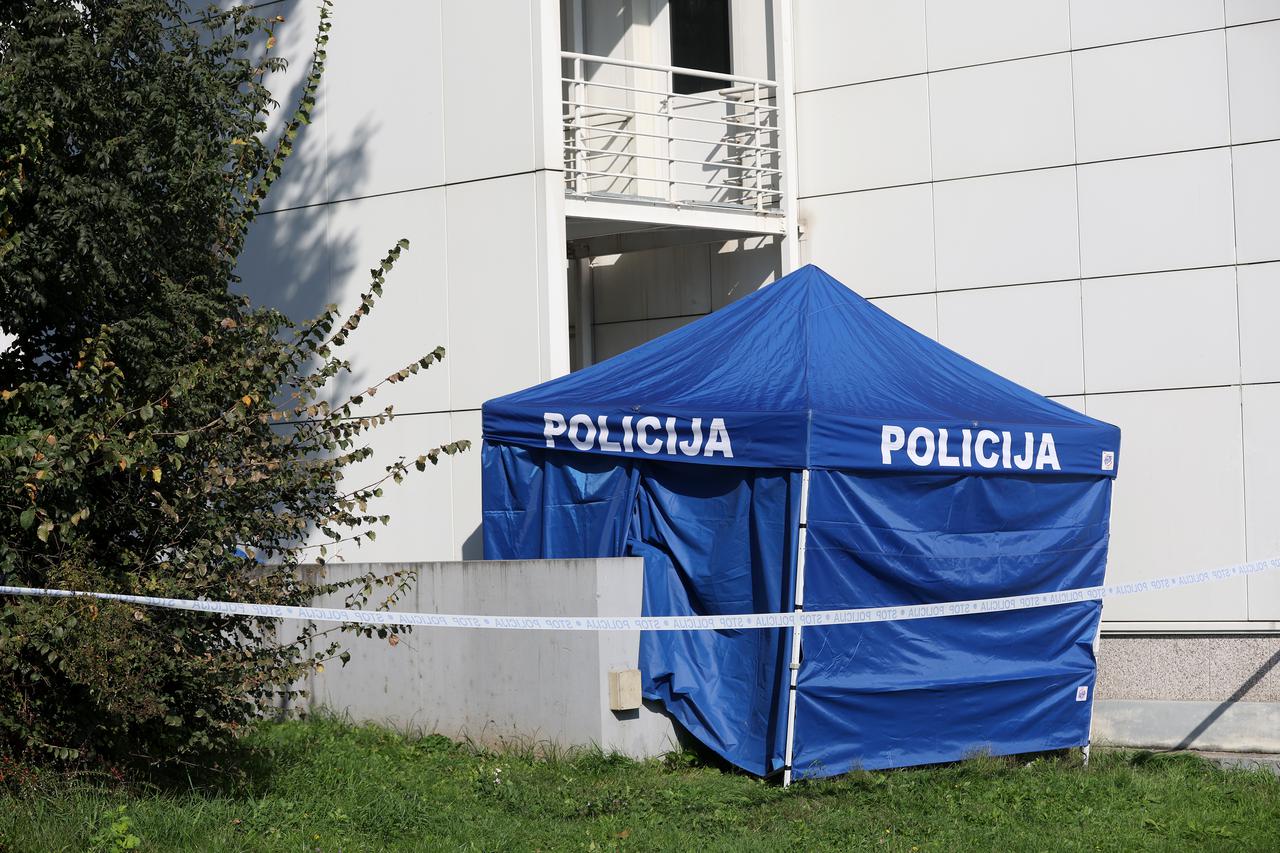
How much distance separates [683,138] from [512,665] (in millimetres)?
5590

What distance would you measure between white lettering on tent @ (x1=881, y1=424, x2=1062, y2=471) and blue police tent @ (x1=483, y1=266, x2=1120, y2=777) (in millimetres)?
15

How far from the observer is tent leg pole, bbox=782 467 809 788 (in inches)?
365

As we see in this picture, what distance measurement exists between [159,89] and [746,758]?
213 inches

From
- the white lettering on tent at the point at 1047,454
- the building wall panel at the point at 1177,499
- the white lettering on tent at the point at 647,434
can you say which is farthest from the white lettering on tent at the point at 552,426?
the building wall panel at the point at 1177,499

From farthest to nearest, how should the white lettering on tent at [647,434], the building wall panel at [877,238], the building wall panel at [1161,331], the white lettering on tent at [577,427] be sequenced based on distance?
the building wall panel at [877,238], the building wall panel at [1161,331], the white lettering on tent at [577,427], the white lettering on tent at [647,434]

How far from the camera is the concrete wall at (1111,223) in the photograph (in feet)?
38.9

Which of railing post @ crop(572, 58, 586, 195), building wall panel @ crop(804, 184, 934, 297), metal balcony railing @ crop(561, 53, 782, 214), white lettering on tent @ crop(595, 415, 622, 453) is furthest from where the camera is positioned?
metal balcony railing @ crop(561, 53, 782, 214)

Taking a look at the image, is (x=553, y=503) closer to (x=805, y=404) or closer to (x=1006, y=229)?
(x=805, y=404)

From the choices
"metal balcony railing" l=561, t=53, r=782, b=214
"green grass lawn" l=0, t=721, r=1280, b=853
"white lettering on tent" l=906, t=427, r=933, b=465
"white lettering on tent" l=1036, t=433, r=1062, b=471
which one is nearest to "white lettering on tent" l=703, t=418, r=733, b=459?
"white lettering on tent" l=906, t=427, r=933, b=465

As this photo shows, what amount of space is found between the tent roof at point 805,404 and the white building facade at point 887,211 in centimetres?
→ 164

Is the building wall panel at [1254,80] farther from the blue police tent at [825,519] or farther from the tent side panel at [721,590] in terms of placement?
the tent side panel at [721,590]

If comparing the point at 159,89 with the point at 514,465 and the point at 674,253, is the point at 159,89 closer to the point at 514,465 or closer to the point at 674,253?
the point at 514,465

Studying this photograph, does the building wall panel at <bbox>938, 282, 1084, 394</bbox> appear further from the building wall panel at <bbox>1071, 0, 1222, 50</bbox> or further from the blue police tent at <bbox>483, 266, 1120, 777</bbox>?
the building wall panel at <bbox>1071, 0, 1222, 50</bbox>

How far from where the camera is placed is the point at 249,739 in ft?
33.0
